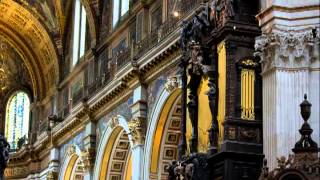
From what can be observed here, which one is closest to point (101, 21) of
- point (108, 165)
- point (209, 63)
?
point (108, 165)

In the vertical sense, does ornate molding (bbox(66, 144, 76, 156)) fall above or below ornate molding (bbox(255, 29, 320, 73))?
below

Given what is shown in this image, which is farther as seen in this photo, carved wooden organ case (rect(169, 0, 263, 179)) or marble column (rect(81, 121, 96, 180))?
marble column (rect(81, 121, 96, 180))

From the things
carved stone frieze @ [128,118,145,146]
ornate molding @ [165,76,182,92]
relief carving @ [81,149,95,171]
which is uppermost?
ornate molding @ [165,76,182,92]

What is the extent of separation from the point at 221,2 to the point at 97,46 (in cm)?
1387

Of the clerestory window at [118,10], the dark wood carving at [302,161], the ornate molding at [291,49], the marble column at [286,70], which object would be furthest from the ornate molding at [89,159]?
the dark wood carving at [302,161]

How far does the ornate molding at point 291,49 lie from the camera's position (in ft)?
47.6

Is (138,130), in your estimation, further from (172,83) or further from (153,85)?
(172,83)

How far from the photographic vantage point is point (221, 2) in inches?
625

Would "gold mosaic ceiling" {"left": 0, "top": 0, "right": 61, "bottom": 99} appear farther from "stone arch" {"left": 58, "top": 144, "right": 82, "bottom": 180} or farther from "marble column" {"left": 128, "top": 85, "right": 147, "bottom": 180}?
"marble column" {"left": 128, "top": 85, "right": 147, "bottom": 180}

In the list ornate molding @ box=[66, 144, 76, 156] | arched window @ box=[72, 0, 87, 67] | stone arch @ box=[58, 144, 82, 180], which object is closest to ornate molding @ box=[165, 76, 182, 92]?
stone arch @ box=[58, 144, 82, 180]

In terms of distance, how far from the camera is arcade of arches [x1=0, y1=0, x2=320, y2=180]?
14.6 metres

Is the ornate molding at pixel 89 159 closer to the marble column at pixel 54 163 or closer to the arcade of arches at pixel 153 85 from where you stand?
the arcade of arches at pixel 153 85

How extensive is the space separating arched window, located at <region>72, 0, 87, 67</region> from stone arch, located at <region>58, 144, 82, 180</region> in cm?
353

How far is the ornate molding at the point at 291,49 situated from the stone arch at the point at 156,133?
303 inches
